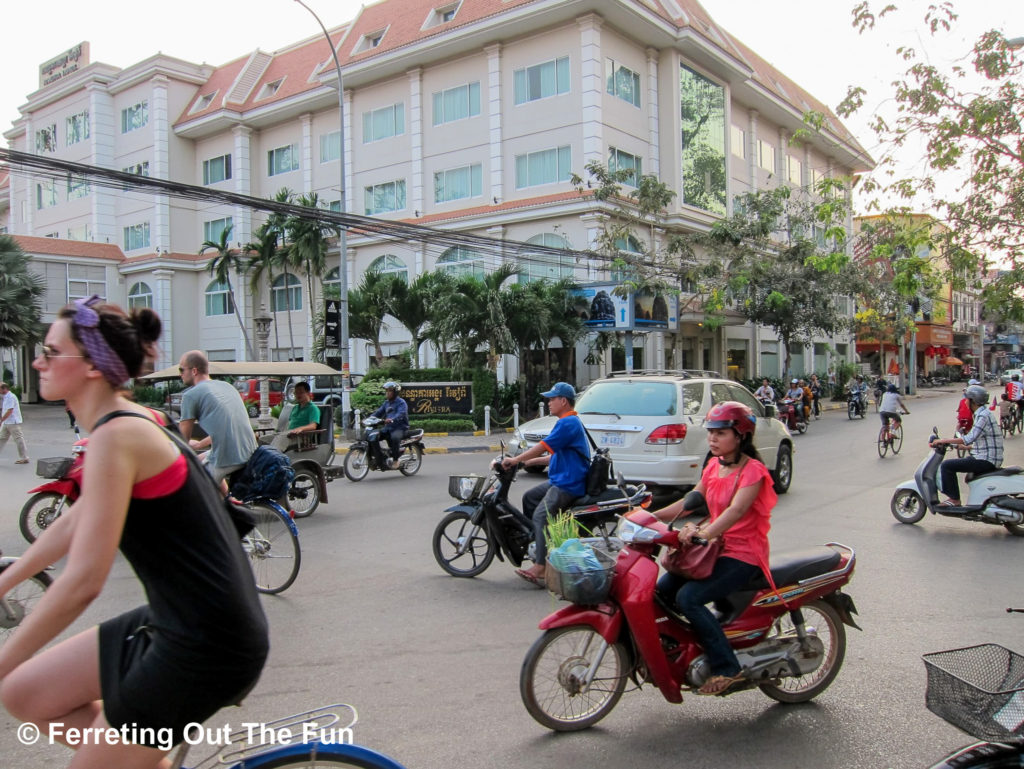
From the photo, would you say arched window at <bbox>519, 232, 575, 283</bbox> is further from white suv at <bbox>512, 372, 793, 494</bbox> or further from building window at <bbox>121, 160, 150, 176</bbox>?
building window at <bbox>121, 160, 150, 176</bbox>

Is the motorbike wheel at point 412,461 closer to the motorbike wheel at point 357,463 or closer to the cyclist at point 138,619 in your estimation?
the motorbike wheel at point 357,463

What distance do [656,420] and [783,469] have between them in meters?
2.99

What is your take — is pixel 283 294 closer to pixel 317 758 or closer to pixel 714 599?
pixel 714 599

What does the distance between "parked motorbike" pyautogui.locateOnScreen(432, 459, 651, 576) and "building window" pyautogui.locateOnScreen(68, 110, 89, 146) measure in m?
44.7

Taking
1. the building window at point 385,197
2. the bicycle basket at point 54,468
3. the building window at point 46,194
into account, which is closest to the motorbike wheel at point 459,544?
the bicycle basket at point 54,468

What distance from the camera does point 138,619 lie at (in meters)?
2.01

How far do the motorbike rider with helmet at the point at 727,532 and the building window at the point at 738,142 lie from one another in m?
Answer: 33.8

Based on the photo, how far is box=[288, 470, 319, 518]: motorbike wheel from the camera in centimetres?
981

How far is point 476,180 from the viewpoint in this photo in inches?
1198

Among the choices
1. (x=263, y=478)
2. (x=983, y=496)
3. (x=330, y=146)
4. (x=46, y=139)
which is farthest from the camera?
(x=46, y=139)

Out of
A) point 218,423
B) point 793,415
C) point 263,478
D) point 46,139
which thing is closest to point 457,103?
point 793,415

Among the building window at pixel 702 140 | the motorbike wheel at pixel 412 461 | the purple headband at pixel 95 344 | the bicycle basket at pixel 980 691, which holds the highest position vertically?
the building window at pixel 702 140

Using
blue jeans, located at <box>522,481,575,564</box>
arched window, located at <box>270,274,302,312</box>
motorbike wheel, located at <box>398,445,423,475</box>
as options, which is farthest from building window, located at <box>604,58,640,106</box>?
blue jeans, located at <box>522,481,575,564</box>

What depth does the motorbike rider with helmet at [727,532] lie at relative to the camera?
12.0 ft
